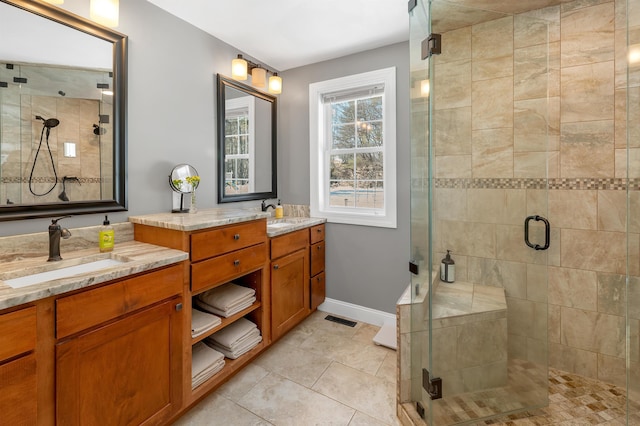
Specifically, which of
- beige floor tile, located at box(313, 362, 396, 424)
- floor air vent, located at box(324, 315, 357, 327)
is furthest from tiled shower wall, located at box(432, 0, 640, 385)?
floor air vent, located at box(324, 315, 357, 327)

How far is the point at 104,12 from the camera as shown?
1.59 meters

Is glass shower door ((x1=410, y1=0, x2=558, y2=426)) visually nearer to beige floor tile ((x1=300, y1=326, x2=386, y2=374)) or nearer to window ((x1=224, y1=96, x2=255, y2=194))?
beige floor tile ((x1=300, y1=326, x2=386, y2=374))

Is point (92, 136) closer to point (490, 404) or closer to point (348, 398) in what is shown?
point (348, 398)

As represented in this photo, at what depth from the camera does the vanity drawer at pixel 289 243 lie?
2262 mm

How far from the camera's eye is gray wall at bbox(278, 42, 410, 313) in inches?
101

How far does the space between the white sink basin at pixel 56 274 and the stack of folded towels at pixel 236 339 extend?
2.75 ft

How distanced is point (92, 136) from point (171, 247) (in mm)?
818

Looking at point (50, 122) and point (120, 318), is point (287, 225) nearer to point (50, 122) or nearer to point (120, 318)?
point (120, 318)

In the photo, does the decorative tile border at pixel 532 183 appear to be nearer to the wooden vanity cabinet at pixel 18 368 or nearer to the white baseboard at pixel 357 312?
the white baseboard at pixel 357 312

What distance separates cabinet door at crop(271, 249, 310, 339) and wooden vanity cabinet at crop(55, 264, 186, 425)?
2.65 ft

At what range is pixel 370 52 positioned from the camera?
267cm

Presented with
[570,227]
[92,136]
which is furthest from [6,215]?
[570,227]

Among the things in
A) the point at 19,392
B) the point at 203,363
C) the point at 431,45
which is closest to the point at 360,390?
the point at 203,363

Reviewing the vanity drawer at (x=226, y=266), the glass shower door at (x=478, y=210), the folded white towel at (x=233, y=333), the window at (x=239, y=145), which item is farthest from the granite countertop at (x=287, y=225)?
the glass shower door at (x=478, y=210)
